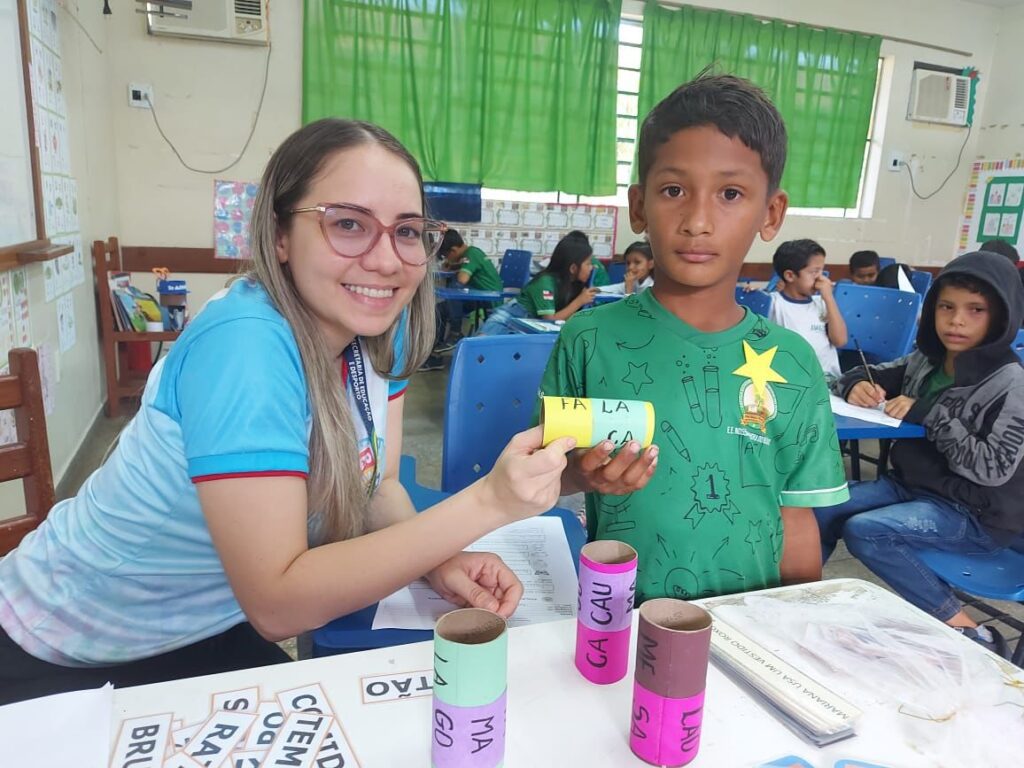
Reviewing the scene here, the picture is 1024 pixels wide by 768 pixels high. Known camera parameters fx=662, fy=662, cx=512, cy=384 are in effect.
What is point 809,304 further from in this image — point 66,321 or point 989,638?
point 66,321

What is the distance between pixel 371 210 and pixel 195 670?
731 mm

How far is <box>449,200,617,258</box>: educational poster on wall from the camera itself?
589 centimetres

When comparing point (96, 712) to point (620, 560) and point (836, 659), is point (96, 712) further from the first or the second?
point (836, 659)

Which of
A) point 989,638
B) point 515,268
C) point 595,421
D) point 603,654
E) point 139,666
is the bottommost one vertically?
point 989,638

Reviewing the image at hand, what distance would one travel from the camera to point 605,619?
26.8 inches

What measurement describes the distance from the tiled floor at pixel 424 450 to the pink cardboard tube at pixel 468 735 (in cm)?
121

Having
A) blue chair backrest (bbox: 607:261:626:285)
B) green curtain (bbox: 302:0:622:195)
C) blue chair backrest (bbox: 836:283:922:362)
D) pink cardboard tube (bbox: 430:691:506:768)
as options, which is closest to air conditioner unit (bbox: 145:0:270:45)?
green curtain (bbox: 302:0:622:195)

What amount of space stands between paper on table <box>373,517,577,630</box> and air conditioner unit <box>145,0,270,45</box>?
4841mm

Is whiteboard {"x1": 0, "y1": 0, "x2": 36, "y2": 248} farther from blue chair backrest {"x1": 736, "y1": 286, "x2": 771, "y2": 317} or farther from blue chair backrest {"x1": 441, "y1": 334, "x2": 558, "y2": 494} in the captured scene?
blue chair backrest {"x1": 736, "y1": 286, "x2": 771, "y2": 317}

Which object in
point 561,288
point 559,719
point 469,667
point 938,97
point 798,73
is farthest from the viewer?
point 938,97

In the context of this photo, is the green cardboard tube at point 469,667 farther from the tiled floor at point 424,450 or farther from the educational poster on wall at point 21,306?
the educational poster on wall at point 21,306

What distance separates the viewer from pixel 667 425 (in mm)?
1027

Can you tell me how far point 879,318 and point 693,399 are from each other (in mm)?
2397

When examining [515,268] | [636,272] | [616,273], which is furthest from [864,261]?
[515,268]
